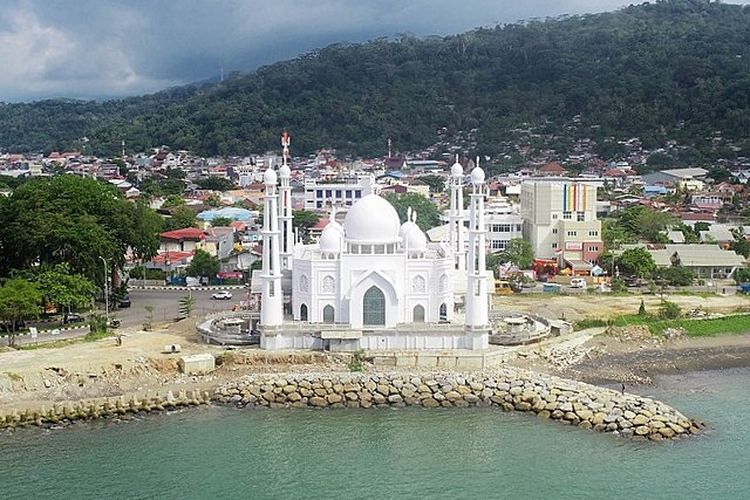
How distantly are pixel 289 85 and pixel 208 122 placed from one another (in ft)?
50.5

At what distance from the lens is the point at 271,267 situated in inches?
1071

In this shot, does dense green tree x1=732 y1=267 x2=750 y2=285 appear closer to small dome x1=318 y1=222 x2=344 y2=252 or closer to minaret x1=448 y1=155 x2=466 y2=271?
minaret x1=448 y1=155 x2=466 y2=271

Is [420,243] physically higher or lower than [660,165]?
lower

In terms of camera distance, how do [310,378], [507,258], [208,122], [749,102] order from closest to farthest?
[310,378]
[507,258]
[749,102]
[208,122]

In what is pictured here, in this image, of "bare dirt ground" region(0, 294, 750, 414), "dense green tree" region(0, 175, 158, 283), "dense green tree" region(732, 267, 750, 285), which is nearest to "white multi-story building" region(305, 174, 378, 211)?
"dense green tree" region(0, 175, 158, 283)

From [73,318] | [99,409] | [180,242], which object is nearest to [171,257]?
[180,242]

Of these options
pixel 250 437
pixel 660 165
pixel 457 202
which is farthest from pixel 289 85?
pixel 250 437

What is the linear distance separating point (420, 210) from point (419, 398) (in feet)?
104

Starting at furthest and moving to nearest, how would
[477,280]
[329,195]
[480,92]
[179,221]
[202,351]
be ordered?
A: [480,92] → [329,195] → [179,221] → [477,280] → [202,351]

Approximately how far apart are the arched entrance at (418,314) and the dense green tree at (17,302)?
38.4 ft

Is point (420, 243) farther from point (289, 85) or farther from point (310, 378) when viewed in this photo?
point (289, 85)

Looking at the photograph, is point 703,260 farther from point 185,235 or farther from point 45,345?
point 45,345

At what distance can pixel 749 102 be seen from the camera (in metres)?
98.6

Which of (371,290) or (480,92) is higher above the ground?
(480,92)
